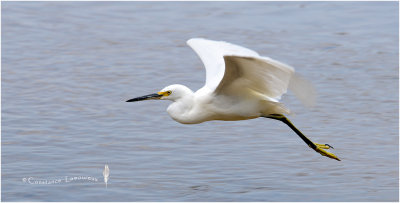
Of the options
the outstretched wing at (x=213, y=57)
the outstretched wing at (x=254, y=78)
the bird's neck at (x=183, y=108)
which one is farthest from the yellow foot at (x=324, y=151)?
the bird's neck at (x=183, y=108)

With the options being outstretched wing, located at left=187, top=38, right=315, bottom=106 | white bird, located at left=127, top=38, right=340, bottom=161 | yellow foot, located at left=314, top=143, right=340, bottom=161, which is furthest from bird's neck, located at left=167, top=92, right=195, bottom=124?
yellow foot, located at left=314, top=143, right=340, bottom=161

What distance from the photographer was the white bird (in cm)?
677

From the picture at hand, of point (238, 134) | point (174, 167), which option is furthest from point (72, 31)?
point (174, 167)

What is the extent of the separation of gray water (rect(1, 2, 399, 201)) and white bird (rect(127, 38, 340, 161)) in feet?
1.86

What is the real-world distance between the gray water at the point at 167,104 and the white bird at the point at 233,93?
567 millimetres

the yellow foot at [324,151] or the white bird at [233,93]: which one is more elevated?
the white bird at [233,93]

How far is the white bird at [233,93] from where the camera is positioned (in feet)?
22.2

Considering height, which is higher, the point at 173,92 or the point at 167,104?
the point at 167,104

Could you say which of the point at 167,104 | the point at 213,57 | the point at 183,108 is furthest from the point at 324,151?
the point at 167,104

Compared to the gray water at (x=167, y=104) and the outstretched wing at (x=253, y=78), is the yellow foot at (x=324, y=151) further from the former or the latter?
the outstretched wing at (x=253, y=78)

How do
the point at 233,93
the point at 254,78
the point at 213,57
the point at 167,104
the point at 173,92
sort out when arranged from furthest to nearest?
1. the point at 167,104
2. the point at 213,57
3. the point at 173,92
4. the point at 233,93
5. the point at 254,78

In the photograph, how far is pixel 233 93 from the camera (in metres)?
7.28

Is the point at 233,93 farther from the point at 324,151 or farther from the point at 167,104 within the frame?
the point at 167,104

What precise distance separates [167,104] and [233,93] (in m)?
2.85
